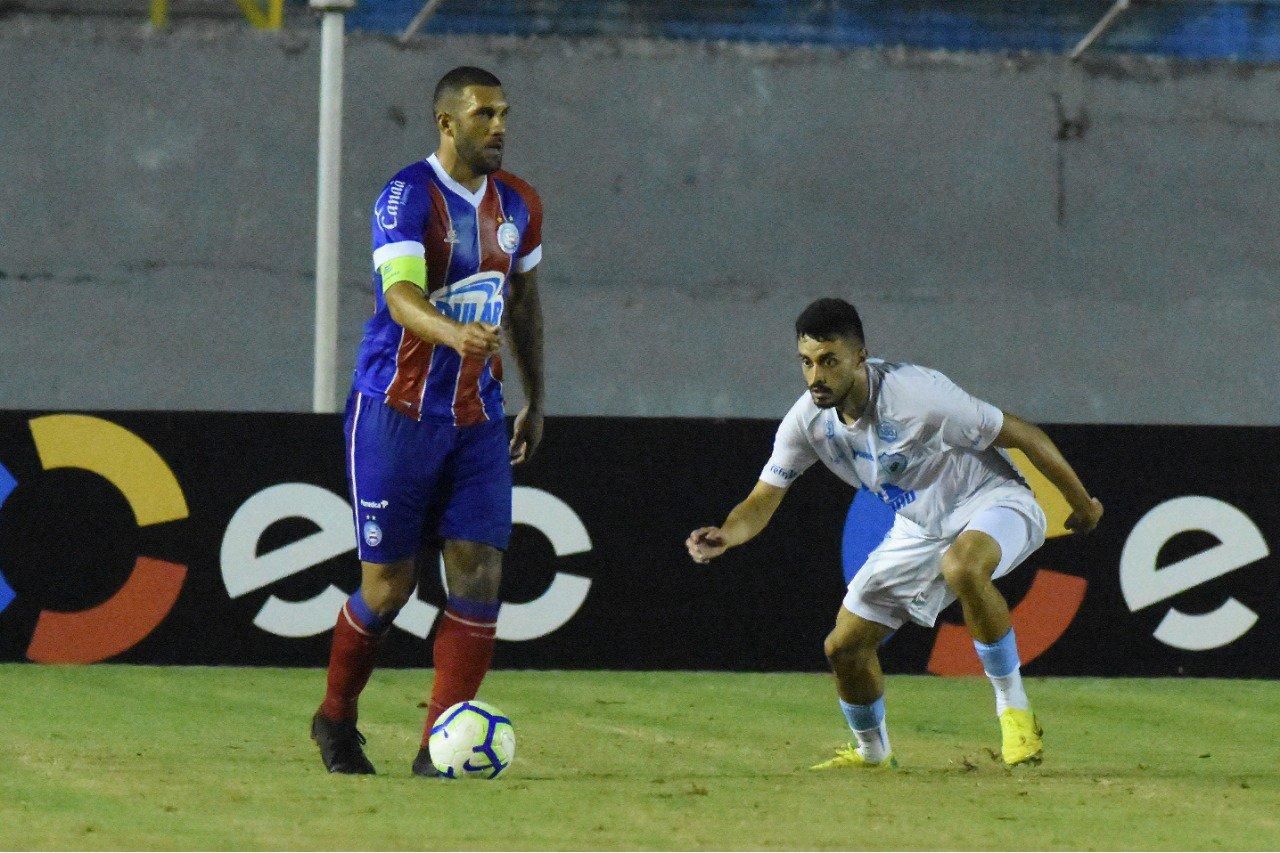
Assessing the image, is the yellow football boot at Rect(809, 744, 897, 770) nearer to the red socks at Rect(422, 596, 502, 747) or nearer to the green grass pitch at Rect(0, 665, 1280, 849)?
the green grass pitch at Rect(0, 665, 1280, 849)

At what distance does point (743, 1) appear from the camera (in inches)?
562

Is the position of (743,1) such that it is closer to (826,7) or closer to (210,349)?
(826,7)

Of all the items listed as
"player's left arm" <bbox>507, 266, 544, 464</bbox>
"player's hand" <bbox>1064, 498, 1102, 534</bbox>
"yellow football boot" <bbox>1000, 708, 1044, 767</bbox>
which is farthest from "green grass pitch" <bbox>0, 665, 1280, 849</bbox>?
"player's left arm" <bbox>507, 266, 544, 464</bbox>

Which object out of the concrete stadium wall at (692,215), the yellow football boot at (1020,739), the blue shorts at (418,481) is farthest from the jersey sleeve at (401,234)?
the concrete stadium wall at (692,215)

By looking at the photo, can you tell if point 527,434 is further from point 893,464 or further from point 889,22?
point 889,22

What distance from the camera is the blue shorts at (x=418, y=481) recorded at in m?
6.07

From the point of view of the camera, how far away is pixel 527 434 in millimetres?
6602

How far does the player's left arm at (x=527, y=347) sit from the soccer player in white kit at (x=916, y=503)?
625 mm

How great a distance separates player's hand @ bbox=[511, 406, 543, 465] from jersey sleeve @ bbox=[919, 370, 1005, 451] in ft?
3.92

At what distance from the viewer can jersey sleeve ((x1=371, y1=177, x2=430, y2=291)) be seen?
19.1 ft

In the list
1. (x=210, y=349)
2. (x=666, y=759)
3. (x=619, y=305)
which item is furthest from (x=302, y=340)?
(x=666, y=759)

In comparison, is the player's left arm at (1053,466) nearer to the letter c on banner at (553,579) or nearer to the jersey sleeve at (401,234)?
the jersey sleeve at (401,234)

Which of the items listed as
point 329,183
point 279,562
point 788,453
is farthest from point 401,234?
point 329,183

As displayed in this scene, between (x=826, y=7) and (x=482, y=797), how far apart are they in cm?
966
